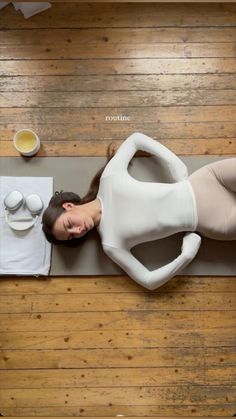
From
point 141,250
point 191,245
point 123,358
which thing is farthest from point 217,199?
point 123,358

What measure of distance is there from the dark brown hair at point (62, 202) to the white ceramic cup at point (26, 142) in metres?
0.31

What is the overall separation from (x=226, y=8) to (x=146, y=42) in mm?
457

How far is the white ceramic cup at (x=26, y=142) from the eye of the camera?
1957 millimetres

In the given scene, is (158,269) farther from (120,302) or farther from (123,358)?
(123,358)

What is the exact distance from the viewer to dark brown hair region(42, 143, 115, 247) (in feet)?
5.31

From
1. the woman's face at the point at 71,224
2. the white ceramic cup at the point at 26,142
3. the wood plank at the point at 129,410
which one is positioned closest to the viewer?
the woman's face at the point at 71,224

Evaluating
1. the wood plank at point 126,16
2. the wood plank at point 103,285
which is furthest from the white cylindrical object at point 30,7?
the wood plank at point 103,285

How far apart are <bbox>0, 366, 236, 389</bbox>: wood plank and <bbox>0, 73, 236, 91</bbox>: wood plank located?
127cm

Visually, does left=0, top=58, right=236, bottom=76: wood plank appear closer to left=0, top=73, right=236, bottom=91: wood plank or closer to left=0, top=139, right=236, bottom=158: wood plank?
left=0, top=73, right=236, bottom=91: wood plank

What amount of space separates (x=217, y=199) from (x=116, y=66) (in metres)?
0.91

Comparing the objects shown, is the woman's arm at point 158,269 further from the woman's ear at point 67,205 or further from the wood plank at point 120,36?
the wood plank at point 120,36

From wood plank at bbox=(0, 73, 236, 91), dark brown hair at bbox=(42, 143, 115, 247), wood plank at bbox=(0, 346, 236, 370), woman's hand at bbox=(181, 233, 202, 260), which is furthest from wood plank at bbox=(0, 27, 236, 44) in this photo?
wood plank at bbox=(0, 346, 236, 370)

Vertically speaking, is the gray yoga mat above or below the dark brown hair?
below

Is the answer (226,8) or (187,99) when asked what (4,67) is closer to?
(187,99)
